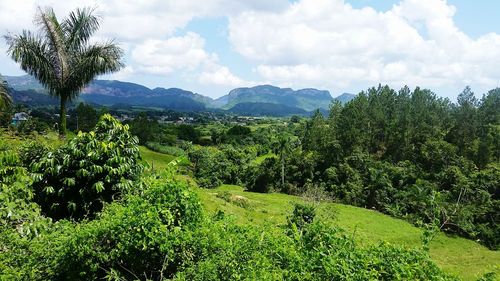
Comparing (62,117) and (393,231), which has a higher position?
(62,117)

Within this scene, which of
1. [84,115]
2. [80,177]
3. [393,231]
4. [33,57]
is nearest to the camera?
→ [80,177]

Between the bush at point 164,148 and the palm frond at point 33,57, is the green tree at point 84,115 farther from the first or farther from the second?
the palm frond at point 33,57

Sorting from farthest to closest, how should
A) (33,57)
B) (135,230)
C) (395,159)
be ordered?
(395,159), (33,57), (135,230)

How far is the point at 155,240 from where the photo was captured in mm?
A: 6145

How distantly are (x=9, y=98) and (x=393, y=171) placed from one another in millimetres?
54720

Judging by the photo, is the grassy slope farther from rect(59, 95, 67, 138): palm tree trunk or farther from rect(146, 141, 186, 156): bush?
rect(146, 141, 186, 156): bush

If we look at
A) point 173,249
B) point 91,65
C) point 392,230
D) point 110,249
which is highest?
point 91,65

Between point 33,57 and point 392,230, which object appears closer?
point 33,57

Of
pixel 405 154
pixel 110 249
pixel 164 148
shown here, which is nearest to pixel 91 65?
pixel 110 249

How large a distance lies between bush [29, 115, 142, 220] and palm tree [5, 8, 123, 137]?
5.50 meters

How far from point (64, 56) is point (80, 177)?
6676 mm

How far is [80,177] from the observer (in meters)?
9.07

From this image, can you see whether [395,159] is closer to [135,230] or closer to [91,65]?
[91,65]

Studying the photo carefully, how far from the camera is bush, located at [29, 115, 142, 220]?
904 cm
